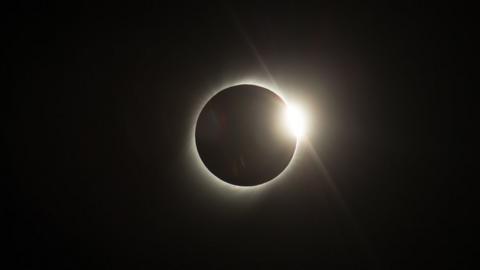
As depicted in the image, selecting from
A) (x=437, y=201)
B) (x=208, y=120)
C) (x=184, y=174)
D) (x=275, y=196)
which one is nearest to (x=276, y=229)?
(x=275, y=196)

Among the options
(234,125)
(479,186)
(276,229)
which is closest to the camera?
(234,125)


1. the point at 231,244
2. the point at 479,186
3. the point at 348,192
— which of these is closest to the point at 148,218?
the point at 231,244

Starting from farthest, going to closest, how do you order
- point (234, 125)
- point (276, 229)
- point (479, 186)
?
1. point (479, 186)
2. point (276, 229)
3. point (234, 125)

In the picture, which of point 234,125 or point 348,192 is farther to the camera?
point 348,192

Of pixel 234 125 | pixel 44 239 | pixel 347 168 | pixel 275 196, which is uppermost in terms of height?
pixel 234 125

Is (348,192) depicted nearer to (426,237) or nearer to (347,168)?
(347,168)

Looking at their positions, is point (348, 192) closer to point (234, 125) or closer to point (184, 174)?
point (234, 125)

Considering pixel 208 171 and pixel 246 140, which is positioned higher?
pixel 246 140

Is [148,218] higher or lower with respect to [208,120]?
lower
